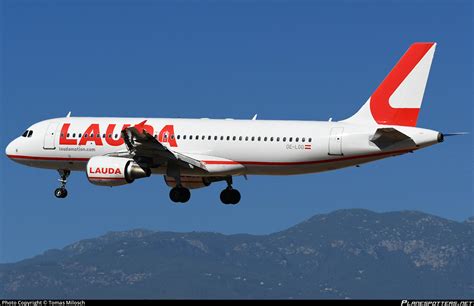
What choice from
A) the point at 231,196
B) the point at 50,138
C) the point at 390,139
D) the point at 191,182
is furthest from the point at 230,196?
the point at 390,139

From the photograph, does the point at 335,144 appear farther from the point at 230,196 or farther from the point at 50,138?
the point at 50,138

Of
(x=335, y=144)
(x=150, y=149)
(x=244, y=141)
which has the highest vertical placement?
(x=150, y=149)

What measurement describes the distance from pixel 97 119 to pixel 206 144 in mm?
8938

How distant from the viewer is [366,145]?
3147 inches

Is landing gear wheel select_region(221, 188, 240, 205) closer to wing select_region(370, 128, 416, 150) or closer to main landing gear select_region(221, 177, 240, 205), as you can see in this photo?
main landing gear select_region(221, 177, 240, 205)

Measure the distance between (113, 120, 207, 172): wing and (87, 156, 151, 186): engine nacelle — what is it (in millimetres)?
1026

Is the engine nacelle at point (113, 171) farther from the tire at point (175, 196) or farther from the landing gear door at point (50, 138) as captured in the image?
the landing gear door at point (50, 138)

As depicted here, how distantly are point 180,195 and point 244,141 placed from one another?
290 inches

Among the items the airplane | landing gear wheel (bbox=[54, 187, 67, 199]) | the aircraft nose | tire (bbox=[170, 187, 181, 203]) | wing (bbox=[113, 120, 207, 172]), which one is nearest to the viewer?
the airplane

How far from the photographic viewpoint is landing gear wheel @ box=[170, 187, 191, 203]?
286ft

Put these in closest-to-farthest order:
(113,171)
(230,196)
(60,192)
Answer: (113,171) → (230,196) → (60,192)

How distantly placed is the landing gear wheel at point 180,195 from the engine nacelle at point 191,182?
1.62m

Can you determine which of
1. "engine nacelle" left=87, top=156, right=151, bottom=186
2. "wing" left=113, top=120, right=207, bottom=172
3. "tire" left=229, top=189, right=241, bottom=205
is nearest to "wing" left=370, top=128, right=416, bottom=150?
"wing" left=113, top=120, right=207, bottom=172

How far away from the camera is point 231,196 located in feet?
292
